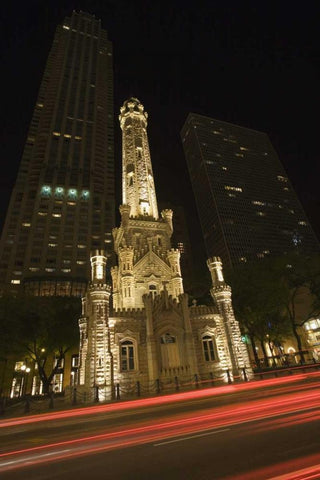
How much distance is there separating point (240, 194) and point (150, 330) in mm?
136359

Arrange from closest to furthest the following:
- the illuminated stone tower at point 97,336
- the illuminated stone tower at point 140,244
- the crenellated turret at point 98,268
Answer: the illuminated stone tower at point 97,336 < the crenellated turret at point 98,268 < the illuminated stone tower at point 140,244

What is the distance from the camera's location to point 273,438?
6.55 meters

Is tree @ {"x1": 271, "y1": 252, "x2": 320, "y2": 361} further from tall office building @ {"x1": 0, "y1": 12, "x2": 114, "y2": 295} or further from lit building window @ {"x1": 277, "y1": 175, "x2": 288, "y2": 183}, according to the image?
lit building window @ {"x1": 277, "y1": 175, "x2": 288, "y2": 183}

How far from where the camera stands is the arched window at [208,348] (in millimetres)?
28059

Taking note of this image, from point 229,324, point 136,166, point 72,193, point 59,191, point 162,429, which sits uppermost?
point 59,191

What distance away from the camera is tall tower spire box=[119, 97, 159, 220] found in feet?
140

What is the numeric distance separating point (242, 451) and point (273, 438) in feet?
3.77

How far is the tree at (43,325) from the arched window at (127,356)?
13.7 meters

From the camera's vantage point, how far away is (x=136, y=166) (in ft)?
153

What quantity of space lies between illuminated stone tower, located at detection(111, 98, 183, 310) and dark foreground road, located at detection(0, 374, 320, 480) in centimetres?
2310

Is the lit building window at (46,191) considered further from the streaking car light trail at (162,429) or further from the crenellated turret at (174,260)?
the streaking car light trail at (162,429)

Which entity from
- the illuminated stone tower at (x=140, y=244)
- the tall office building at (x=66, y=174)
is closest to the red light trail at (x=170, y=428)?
the illuminated stone tower at (x=140, y=244)

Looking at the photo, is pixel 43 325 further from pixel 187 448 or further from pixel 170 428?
pixel 187 448

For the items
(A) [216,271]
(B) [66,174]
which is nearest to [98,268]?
(A) [216,271]
